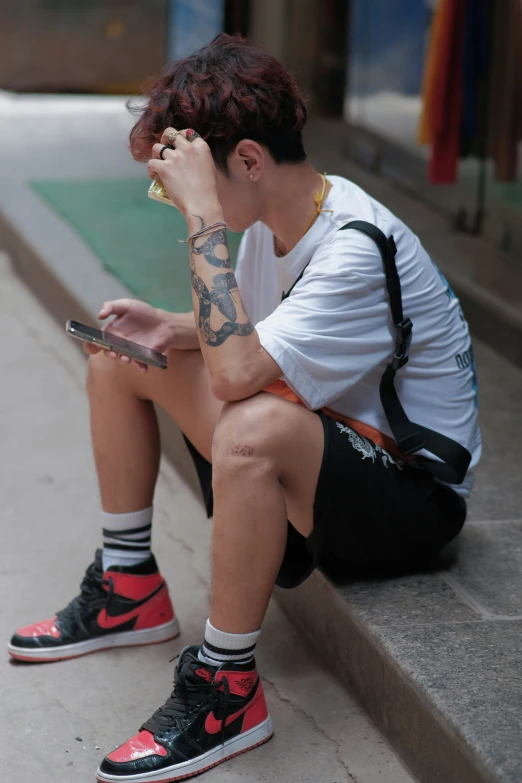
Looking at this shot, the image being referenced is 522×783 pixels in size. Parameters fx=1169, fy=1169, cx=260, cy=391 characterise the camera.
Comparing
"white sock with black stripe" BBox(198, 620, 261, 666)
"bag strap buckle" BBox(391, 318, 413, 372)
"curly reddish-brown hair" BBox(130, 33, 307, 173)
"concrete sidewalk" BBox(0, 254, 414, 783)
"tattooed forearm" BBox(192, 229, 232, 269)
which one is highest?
"curly reddish-brown hair" BBox(130, 33, 307, 173)

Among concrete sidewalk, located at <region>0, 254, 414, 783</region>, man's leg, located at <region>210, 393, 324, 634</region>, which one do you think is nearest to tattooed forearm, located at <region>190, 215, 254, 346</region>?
man's leg, located at <region>210, 393, 324, 634</region>

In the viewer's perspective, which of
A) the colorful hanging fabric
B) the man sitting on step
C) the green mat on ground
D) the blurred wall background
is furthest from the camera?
the blurred wall background

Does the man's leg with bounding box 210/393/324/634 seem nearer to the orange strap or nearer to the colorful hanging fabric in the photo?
the orange strap

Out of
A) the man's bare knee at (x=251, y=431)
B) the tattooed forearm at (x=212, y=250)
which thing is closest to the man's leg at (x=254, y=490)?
the man's bare knee at (x=251, y=431)

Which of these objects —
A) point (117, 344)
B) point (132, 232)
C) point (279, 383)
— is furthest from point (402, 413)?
point (132, 232)

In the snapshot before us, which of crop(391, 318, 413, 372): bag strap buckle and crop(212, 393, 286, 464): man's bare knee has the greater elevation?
crop(391, 318, 413, 372): bag strap buckle

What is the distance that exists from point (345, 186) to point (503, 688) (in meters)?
0.96

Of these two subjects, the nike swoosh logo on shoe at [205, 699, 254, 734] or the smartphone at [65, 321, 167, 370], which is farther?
the smartphone at [65, 321, 167, 370]

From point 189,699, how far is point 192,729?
2.0 inches

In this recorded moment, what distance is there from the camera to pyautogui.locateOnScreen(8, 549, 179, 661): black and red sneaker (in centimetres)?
237

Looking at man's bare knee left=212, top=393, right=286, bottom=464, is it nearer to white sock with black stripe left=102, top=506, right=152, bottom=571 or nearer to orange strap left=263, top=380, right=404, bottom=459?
orange strap left=263, top=380, right=404, bottom=459

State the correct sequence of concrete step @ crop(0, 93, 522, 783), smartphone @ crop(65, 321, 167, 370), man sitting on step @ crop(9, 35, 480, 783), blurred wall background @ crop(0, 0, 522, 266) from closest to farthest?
1. concrete step @ crop(0, 93, 522, 783)
2. man sitting on step @ crop(9, 35, 480, 783)
3. smartphone @ crop(65, 321, 167, 370)
4. blurred wall background @ crop(0, 0, 522, 266)

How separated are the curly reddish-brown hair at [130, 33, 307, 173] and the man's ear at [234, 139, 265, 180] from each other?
0.5 inches

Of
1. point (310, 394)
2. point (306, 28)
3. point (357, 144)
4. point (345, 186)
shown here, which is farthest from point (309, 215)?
point (306, 28)
